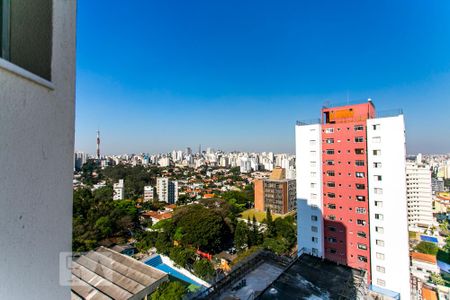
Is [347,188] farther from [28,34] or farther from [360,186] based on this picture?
[28,34]

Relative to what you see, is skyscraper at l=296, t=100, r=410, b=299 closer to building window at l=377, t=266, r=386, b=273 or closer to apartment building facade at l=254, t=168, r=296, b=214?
building window at l=377, t=266, r=386, b=273

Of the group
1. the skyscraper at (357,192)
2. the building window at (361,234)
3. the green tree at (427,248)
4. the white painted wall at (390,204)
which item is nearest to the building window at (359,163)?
the skyscraper at (357,192)

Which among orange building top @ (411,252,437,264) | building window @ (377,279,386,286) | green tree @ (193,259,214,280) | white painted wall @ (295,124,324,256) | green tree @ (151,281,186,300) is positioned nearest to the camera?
green tree @ (151,281,186,300)

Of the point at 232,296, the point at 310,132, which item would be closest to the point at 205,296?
the point at 232,296

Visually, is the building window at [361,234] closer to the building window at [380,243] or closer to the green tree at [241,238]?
the building window at [380,243]

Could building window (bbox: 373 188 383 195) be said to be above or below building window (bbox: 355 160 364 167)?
below

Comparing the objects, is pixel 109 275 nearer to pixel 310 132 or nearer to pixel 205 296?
pixel 205 296

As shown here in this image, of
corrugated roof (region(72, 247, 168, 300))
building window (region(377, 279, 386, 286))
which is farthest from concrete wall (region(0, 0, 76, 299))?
building window (region(377, 279, 386, 286))
